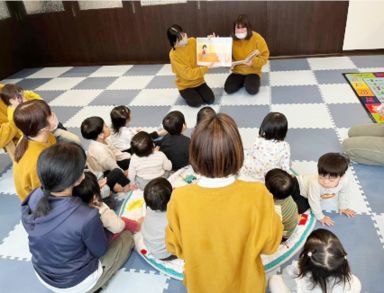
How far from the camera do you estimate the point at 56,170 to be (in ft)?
5.66

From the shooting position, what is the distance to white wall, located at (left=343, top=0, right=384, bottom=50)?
5.35 meters

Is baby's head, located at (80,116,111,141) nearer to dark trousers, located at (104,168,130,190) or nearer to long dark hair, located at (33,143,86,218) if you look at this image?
dark trousers, located at (104,168,130,190)

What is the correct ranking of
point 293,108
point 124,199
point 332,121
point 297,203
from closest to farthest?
1. point 297,203
2. point 124,199
3. point 332,121
4. point 293,108

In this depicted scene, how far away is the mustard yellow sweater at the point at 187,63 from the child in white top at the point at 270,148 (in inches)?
85.6

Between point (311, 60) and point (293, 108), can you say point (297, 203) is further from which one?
point (311, 60)

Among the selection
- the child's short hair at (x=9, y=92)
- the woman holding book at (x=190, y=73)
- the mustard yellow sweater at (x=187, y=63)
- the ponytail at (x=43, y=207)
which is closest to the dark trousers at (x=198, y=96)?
the woman holding book at (x=190, y=73)

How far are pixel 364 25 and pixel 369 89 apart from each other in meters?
1.75

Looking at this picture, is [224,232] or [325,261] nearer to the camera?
[224,232]

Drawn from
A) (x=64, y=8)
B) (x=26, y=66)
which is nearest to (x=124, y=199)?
(x=64, y=8)

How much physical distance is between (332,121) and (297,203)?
1.75 m

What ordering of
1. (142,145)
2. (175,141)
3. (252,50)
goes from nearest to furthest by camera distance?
(142,145)
(175,141)
(252,50)

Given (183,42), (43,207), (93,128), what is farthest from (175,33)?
(43,207)

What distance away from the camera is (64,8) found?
258 inches

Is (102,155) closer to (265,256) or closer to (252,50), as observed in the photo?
(265,256)
